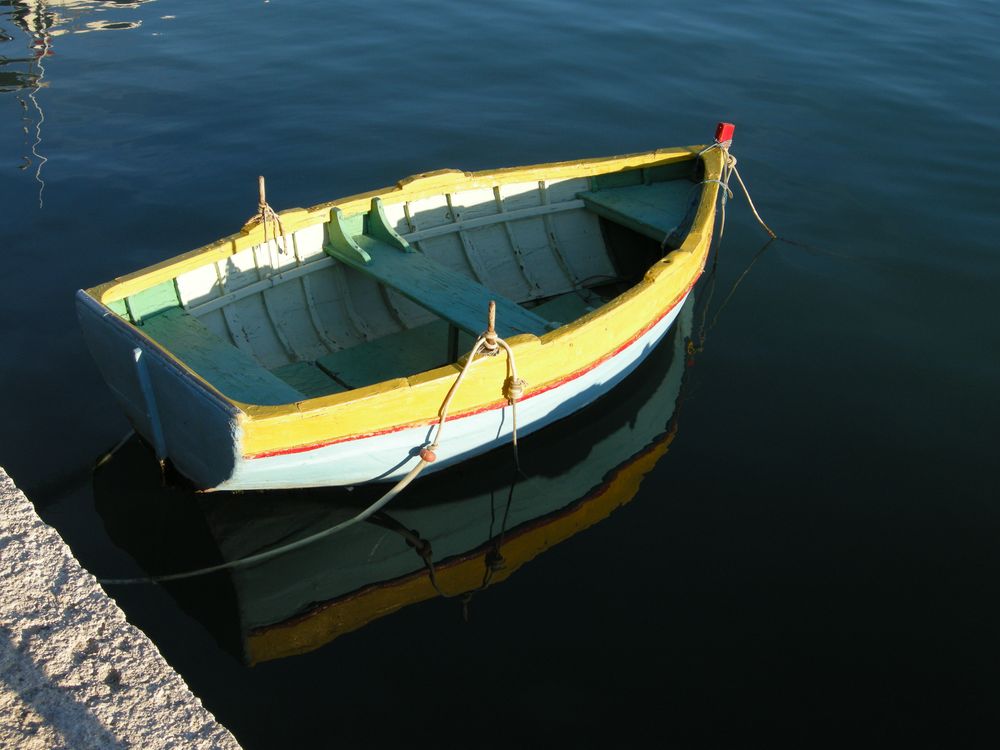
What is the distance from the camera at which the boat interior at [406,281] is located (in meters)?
7.46

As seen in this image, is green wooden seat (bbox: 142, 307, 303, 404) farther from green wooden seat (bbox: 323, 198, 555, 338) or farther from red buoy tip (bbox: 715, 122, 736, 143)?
red buoy tip (bbox: 715, 122, 736, 143)

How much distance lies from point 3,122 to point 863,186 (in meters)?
12.2

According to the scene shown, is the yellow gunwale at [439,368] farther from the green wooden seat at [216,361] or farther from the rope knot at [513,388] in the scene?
the green wooden seat at [216,361]

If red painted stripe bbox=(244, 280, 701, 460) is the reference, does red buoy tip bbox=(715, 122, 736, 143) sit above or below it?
above

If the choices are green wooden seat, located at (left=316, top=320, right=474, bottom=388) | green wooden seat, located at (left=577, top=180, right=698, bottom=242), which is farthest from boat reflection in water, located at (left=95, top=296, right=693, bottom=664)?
green wooden seat, located at (left=577, top=180, right=698, bottom=242)

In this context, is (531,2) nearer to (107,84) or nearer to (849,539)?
(107,84)

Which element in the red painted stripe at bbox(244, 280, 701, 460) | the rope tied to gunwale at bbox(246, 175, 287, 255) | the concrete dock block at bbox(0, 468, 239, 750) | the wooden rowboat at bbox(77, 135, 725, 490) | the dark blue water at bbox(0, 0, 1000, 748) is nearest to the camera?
the concrete dock block at bbox(0, 468, 239, 750)

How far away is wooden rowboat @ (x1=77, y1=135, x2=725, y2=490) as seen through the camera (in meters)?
6.52

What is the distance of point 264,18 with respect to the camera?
1855cm

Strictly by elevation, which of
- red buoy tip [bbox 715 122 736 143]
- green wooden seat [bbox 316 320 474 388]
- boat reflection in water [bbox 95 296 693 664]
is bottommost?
boat reflection in water [bbox 95 296 693 664]

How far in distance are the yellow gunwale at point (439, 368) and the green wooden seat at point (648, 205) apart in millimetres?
366

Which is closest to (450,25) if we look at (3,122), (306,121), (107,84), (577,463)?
(306,121)

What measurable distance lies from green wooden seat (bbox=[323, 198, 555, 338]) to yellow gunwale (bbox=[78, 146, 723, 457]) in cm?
20

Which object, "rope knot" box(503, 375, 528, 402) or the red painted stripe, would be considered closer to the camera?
the red painted stripe
